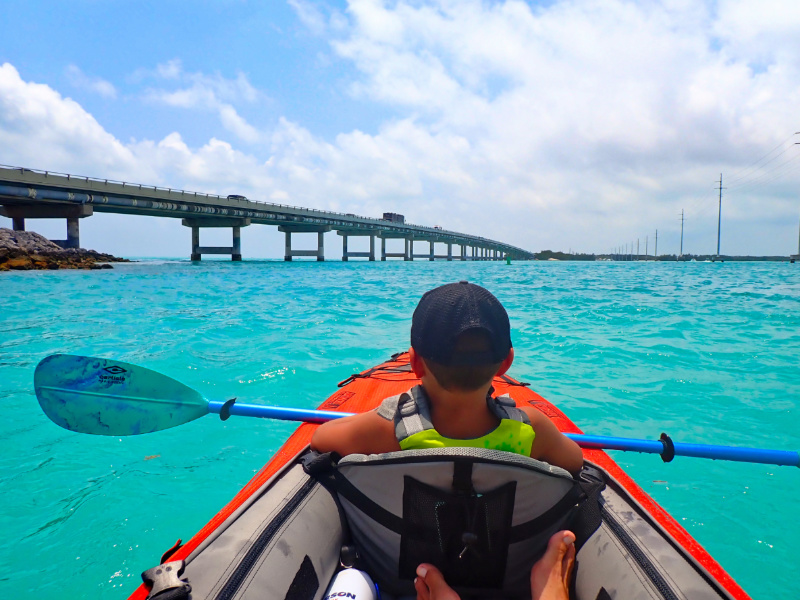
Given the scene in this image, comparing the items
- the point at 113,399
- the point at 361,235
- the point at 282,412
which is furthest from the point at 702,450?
the point at 361,235

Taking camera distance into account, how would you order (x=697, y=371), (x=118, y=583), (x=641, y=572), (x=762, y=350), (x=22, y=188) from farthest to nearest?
(x=22, y=188)
(x=762, y=350)
(x=697, y=371)
(x=118, y=583)
(x=641, y=572)

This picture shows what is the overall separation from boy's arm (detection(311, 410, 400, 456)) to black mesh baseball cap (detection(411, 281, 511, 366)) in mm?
329

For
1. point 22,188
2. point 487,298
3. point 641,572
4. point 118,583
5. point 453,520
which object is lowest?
point 118,583

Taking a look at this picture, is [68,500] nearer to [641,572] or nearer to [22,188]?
[641,572]

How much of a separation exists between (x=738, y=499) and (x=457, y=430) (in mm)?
3672

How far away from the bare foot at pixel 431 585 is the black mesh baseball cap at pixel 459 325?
0.73 meters

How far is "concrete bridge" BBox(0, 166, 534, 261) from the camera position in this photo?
3039cm

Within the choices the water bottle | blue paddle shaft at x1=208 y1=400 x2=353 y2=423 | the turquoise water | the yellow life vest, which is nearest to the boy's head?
the yellow life vest

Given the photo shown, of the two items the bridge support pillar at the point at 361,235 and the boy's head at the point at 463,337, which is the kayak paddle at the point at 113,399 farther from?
the bridge support pillar at the point at 361,235

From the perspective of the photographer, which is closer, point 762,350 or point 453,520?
point 453,520

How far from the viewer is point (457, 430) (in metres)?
1.54

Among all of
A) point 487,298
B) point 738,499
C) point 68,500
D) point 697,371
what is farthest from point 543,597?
point 697,371

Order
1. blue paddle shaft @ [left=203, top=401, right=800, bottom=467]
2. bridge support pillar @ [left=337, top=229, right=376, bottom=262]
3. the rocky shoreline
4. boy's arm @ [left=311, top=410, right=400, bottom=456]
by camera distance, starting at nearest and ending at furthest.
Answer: boy's arm @ [left=311, top=410, right=400, bottom=456] < blue paddle shaft @ [left=203, top=401, right=800, bottom=467] < the rocky shoreline < bridge support pillar @ [left=337, top=229, right=376, bottom=262]

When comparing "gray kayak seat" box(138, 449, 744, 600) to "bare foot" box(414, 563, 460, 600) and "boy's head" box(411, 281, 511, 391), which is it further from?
"boy's head" box(411, 281, 511, 391)
